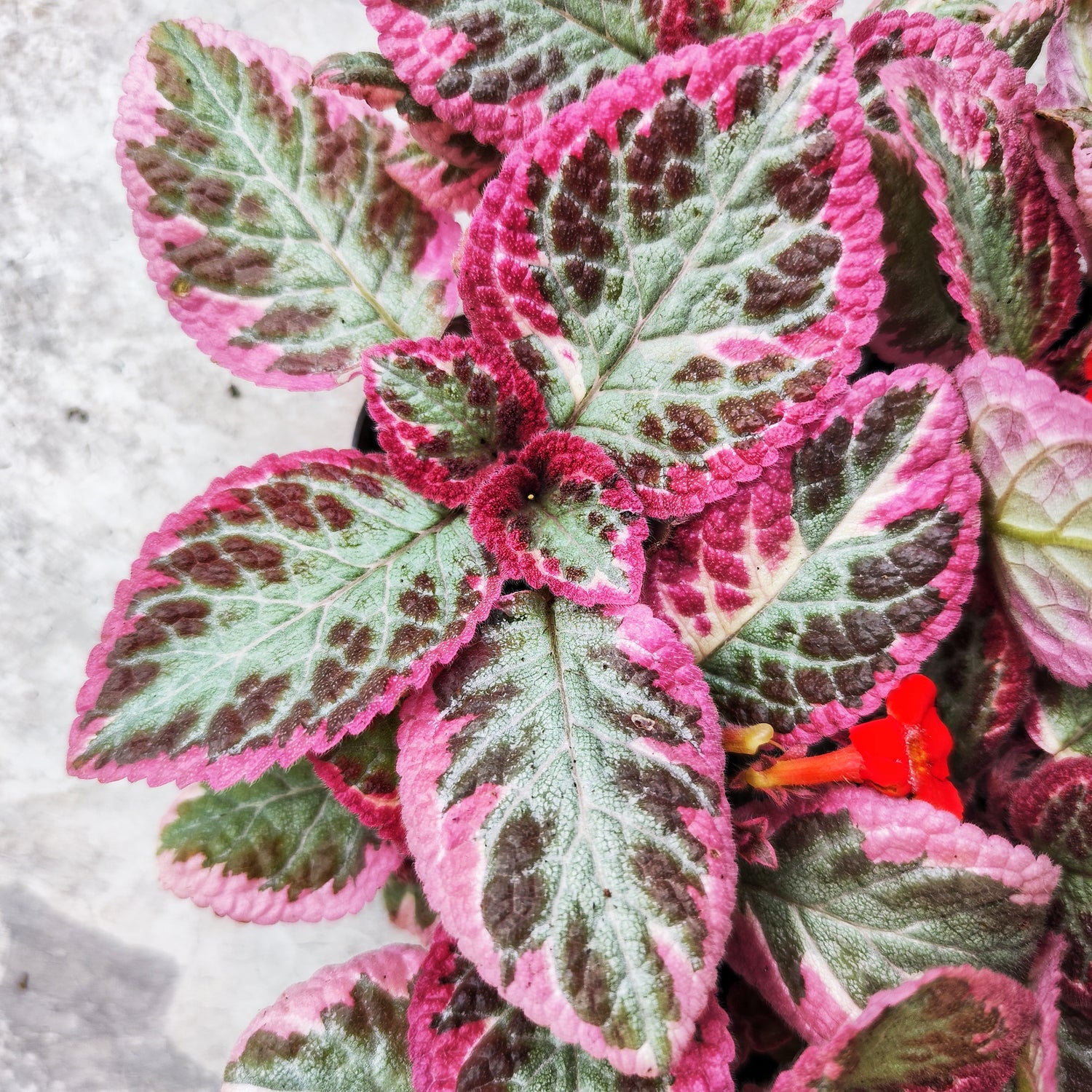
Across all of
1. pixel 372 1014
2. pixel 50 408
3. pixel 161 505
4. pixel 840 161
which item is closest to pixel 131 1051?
pixel 372 1014

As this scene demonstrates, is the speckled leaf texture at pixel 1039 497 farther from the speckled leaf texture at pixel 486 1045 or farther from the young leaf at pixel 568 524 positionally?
the speckled leaf texture at pixel 486 1045

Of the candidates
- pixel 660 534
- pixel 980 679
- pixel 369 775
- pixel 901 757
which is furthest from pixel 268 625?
pixel 980 679

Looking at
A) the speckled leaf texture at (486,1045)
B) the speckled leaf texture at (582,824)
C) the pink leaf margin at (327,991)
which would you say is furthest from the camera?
the pink leaf margin at (327,991)

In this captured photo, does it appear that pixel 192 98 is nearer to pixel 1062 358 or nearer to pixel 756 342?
pixel 756 342

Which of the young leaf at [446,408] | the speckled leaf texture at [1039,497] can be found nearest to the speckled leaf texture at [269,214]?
the young leaf at [446,408]

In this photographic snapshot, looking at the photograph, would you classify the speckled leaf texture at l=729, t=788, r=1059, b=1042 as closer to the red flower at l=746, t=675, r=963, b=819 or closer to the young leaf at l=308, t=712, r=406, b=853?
the red flower at l=746, t=675, r=963, b=819

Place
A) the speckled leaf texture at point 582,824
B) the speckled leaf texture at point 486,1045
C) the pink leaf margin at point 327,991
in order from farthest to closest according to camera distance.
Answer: the pink leaf margin at point 327,991 → the speckled leaf texture at point 486,1045 → the speckled leaf texture at point 582,824

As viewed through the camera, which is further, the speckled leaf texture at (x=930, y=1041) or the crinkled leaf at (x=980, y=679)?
the crinkled leaf at (x=980, y=679)

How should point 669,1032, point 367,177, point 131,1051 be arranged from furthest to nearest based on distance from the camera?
point 131,1051 < point 367,177 < point 669,1032
